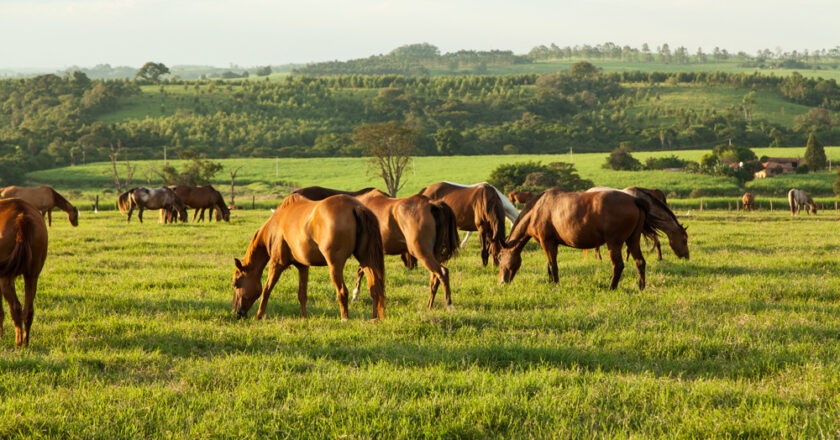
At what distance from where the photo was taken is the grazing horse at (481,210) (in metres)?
14.6

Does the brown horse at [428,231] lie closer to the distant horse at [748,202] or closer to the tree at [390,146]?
the distant horse at [748,202]

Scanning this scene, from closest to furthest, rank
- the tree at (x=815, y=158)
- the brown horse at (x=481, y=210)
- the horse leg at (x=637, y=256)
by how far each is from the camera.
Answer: the horse leg at (x=637, y=256)
the brown horse at (x=481, y=210)
the tree at (x=815, y=158)

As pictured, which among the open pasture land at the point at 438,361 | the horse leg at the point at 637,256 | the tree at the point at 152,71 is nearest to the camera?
the open pasture land at the point at 438,361

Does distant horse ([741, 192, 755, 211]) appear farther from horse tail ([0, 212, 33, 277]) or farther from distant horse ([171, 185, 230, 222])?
horse tail ([0, 212, 33, 277])

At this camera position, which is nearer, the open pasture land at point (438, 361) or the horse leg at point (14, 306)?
the open pasture land at point (438, 361)

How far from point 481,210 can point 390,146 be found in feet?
183

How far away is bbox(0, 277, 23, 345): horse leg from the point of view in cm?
811

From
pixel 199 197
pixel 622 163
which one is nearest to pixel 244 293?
pixel 199 197

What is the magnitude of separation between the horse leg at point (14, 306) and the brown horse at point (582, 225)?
7.26 m

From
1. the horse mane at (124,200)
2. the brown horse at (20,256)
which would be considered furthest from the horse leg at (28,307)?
the horse mane at (124,200)

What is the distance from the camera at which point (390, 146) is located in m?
70.8

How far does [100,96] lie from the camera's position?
12712 centimetres

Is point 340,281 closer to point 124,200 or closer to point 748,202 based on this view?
point 124,200

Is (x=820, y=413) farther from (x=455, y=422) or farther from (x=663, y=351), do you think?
(x=455, y=422)
